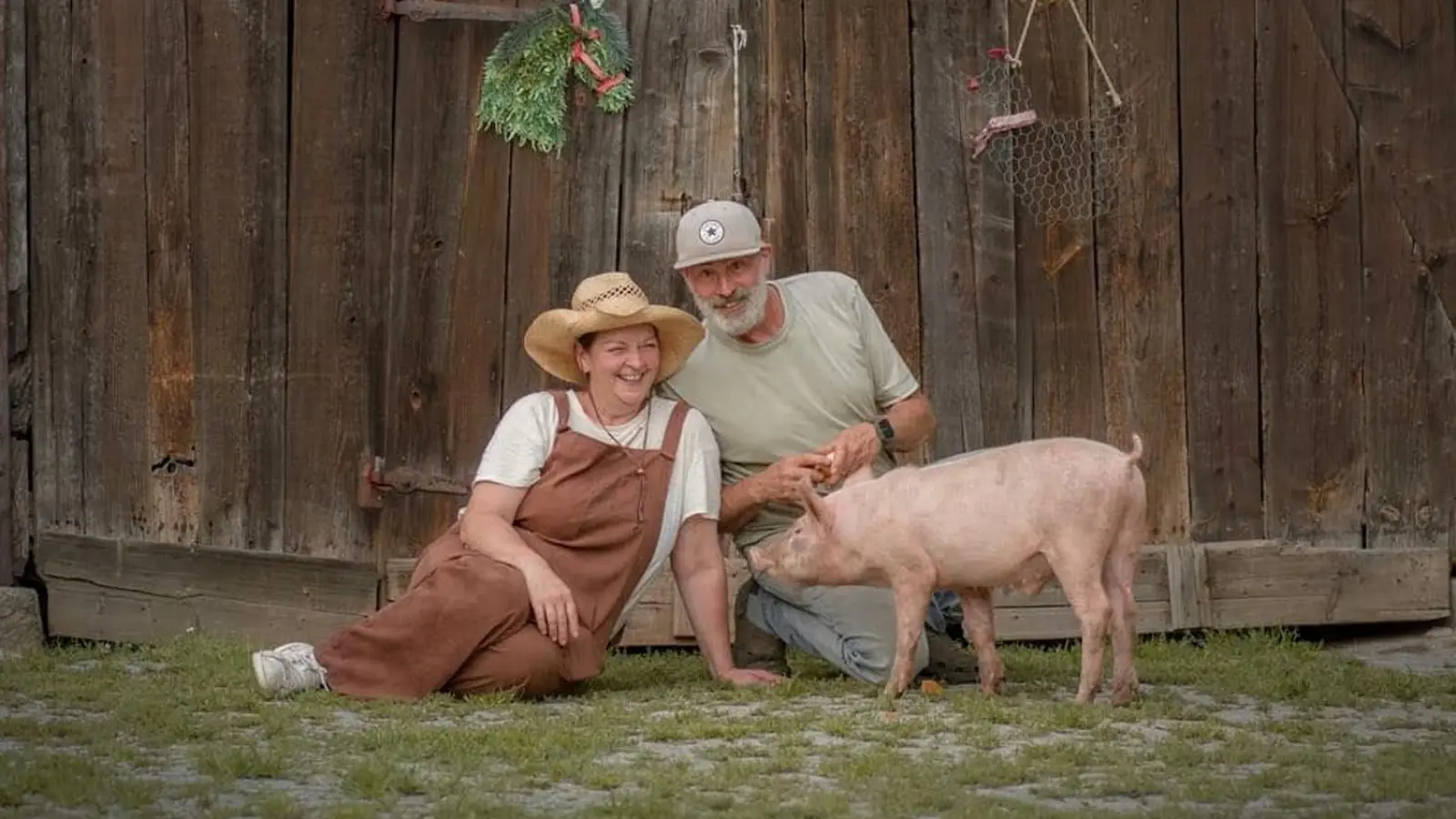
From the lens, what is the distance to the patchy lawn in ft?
17.4

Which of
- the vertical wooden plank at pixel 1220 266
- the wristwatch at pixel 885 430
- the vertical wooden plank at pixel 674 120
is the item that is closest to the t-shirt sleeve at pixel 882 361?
the wristwatch at pixel 885 430

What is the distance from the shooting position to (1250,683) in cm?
727

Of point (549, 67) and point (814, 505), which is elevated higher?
point (549, 67)

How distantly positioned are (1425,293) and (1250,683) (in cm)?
192

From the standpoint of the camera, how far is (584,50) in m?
8.14

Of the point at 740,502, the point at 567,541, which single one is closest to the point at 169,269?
the point at 567,541

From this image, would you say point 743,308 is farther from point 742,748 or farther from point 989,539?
point 742,748

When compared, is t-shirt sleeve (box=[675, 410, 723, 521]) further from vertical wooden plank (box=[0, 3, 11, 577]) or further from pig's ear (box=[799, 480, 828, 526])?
vertical wooden plank (box=[0, 3, 11, 577])

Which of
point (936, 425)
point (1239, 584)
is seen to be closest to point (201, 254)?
point (936, 425)

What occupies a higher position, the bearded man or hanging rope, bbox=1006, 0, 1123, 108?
hanging rope, bbox=1006, 0, 1123, 108

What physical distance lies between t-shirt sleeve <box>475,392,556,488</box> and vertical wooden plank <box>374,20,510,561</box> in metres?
1.15

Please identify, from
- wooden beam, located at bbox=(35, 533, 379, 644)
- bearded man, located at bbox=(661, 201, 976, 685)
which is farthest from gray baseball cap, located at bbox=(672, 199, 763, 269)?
wooden beam, located at bbox=(35, 533, 379, 644)

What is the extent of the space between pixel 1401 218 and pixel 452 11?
3285 mm

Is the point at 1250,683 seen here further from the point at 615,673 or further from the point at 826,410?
the point at 615,673
